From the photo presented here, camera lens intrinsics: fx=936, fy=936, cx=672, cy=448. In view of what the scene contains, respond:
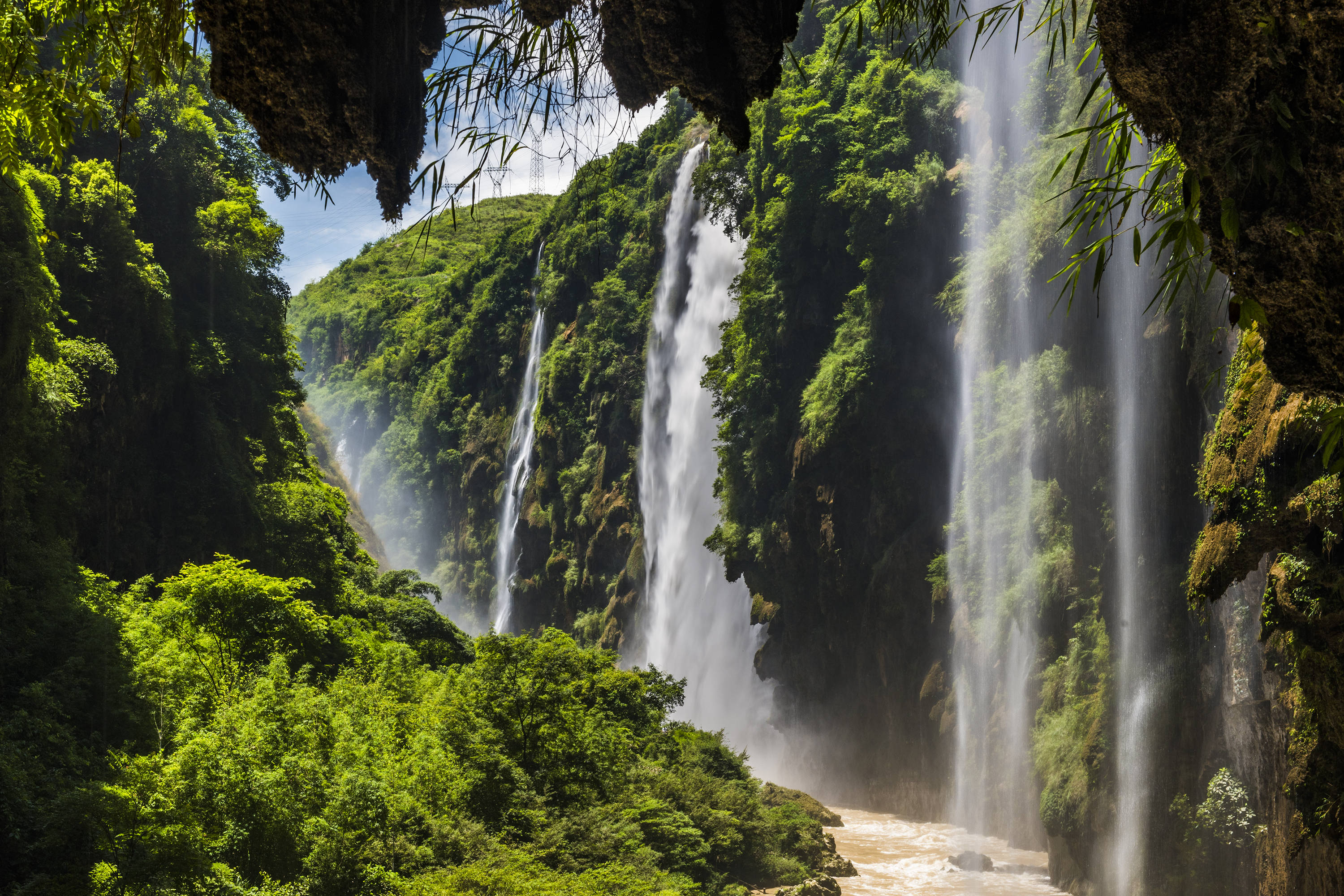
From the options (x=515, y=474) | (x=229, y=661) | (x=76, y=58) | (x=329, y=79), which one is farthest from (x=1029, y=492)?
(x=515, y=474)

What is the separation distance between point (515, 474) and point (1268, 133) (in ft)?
157

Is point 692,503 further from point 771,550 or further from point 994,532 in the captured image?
point 994,532

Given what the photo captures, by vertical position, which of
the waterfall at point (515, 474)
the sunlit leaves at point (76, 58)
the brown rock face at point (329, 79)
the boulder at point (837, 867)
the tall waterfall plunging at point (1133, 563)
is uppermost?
the waterfall at point (515, 474)

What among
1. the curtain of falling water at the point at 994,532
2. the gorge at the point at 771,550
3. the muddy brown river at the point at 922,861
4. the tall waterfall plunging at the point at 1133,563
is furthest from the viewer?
the curtain of falling water at the point at 994,532

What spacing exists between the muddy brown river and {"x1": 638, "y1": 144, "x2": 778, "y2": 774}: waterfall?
8271mm

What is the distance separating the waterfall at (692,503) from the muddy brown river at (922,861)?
326 inches

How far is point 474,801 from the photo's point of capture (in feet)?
31.9

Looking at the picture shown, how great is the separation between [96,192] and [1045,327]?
19938 mm

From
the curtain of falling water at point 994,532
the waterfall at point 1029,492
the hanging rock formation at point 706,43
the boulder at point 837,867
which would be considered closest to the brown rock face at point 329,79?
the hanging rock formation at point 706,43

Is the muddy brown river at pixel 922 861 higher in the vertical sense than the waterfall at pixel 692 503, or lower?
lower

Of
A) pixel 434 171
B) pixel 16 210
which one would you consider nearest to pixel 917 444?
pixel 16 210

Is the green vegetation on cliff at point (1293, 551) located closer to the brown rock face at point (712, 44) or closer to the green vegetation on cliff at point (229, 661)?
the brown rock face at point (712, 44)

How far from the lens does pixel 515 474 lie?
49469 millimetres

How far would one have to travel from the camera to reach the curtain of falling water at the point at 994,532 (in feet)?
62.4
